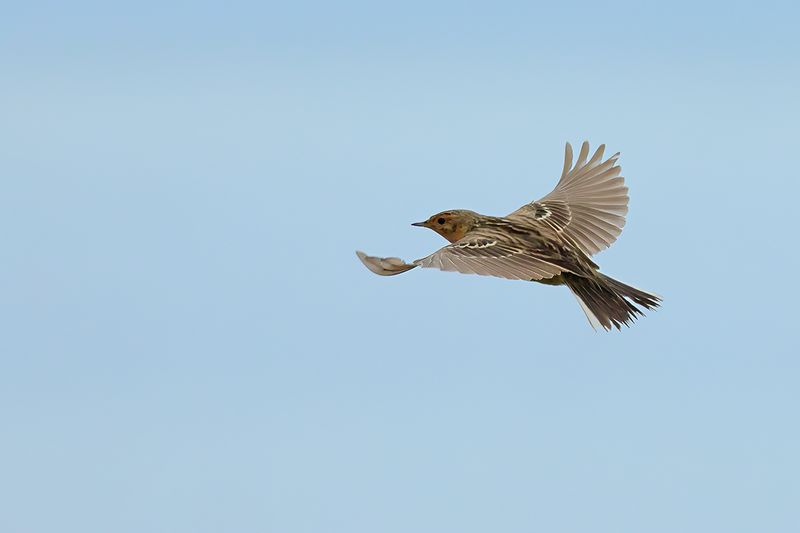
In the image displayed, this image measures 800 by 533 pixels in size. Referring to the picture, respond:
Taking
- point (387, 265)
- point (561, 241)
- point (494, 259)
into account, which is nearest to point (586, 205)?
point (561, 241)

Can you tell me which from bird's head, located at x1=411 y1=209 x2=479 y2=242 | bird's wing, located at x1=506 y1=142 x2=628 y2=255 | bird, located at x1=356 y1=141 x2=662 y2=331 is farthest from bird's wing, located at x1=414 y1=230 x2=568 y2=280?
bird's wing, located at x1=506 y1=142 x2=628 y2=255

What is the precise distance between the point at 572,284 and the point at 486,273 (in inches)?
94.3

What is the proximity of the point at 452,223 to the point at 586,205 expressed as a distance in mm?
2699

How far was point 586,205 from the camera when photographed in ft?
70.9

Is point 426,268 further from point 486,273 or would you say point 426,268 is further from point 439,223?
point 439,223

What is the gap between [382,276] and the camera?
52.5ft

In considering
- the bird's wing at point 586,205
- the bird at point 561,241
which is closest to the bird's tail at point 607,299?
the bird at point 561,241

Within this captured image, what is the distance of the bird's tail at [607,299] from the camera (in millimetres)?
17547

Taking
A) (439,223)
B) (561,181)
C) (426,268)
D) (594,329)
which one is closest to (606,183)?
(561,181)

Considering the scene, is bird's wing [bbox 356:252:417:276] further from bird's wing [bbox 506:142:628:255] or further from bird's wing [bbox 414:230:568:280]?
bird's wing [bbox 506:142:628:255]

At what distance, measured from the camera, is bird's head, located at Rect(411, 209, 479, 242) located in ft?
64.9

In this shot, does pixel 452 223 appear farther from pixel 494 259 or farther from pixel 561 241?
pixel 494 259

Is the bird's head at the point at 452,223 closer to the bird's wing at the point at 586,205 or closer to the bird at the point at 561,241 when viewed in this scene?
the bird at the point at 561,241

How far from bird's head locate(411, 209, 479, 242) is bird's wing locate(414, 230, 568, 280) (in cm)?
93
